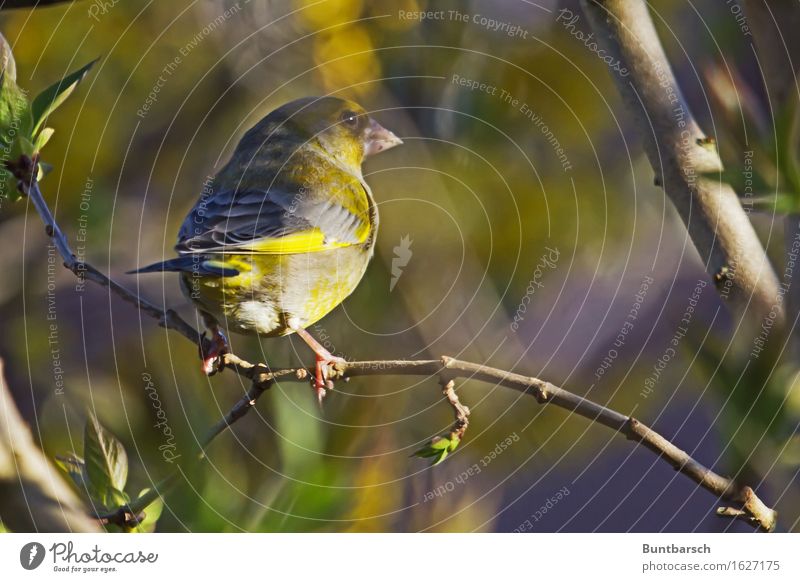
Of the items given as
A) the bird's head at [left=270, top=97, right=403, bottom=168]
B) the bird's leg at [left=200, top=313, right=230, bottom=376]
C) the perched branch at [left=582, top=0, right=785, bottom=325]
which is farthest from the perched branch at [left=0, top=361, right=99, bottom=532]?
the perched branch at [left=582, top=0, right=785, bottom=325]

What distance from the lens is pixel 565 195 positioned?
1.00m

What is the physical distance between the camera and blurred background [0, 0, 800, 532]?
3.02 feet

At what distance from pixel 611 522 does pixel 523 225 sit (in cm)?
34

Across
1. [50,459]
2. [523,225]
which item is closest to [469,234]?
[523,225]

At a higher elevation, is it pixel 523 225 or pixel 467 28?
pixel 467 28

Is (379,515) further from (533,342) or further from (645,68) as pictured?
(645,68)

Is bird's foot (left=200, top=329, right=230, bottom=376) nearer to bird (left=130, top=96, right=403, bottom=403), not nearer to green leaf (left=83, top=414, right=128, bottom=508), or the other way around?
bird (left=130, top=96, right=403, bottom=403)

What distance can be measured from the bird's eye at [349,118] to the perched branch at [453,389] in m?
0.25

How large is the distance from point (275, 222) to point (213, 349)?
0.15 m

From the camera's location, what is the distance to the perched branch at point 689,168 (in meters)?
0.82

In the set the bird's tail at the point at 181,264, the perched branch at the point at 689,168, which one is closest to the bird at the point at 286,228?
the bird's tail at the point at 181,264

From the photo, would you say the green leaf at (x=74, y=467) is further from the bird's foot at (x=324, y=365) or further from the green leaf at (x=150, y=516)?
the bird's foot at (x=324, y=365)
